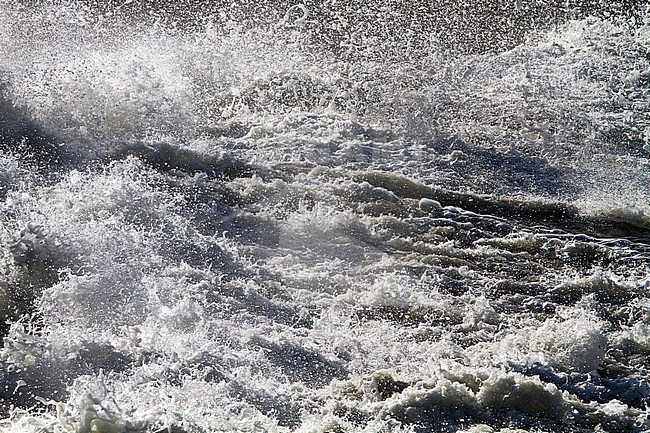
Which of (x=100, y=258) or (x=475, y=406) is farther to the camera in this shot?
(x=100, y=258)

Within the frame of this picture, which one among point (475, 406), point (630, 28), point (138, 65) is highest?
point (630, 28)

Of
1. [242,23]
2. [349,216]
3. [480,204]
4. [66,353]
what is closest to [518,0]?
[242,23]

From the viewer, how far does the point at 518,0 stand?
9.66m

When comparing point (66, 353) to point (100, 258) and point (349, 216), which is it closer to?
point (100, 258)

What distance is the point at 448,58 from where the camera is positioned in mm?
8164

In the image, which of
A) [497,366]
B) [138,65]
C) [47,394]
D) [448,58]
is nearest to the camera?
[47,394]

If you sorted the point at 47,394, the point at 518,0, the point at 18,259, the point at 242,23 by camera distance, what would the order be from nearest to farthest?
the point at 47,394, the point at 18,259, the point at 242,23, the point at 518,0

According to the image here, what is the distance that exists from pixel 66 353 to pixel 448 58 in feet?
17.9

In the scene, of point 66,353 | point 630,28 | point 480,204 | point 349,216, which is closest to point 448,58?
point 630,28

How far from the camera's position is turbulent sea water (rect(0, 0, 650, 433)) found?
12.8ft

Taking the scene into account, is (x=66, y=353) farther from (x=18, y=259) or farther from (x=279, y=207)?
(x=279, y=207)

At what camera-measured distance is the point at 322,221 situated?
18.0 ft

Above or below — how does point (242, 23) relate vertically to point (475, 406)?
above

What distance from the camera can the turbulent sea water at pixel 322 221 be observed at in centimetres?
390
